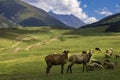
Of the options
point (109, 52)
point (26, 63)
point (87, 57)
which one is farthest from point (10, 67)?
point (87, 57)

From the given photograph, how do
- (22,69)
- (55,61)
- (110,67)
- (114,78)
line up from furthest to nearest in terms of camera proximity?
(22,69), (110,67), (55,61), (114,78)

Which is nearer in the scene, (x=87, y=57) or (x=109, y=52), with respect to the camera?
(x=87, y=57)

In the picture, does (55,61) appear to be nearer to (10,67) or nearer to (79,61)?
(79,61)

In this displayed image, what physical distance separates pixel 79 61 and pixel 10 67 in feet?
109

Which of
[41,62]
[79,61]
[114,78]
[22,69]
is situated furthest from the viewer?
[41,62]

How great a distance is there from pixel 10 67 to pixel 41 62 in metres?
8.24

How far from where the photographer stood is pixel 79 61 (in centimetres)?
4391

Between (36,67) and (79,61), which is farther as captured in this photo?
(36,67)

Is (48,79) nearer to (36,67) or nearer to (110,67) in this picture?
(110,67)

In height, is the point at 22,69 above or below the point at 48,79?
below

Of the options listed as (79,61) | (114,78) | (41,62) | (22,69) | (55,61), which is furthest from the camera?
(41,62)

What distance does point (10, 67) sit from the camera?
7288cm

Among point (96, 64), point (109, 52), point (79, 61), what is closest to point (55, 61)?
point (79, 61)

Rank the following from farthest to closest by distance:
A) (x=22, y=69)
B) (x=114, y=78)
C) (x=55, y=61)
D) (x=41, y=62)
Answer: (x=41, y=62), (x=22, y=69), (x=55, y=61), (x=114, y=78)
